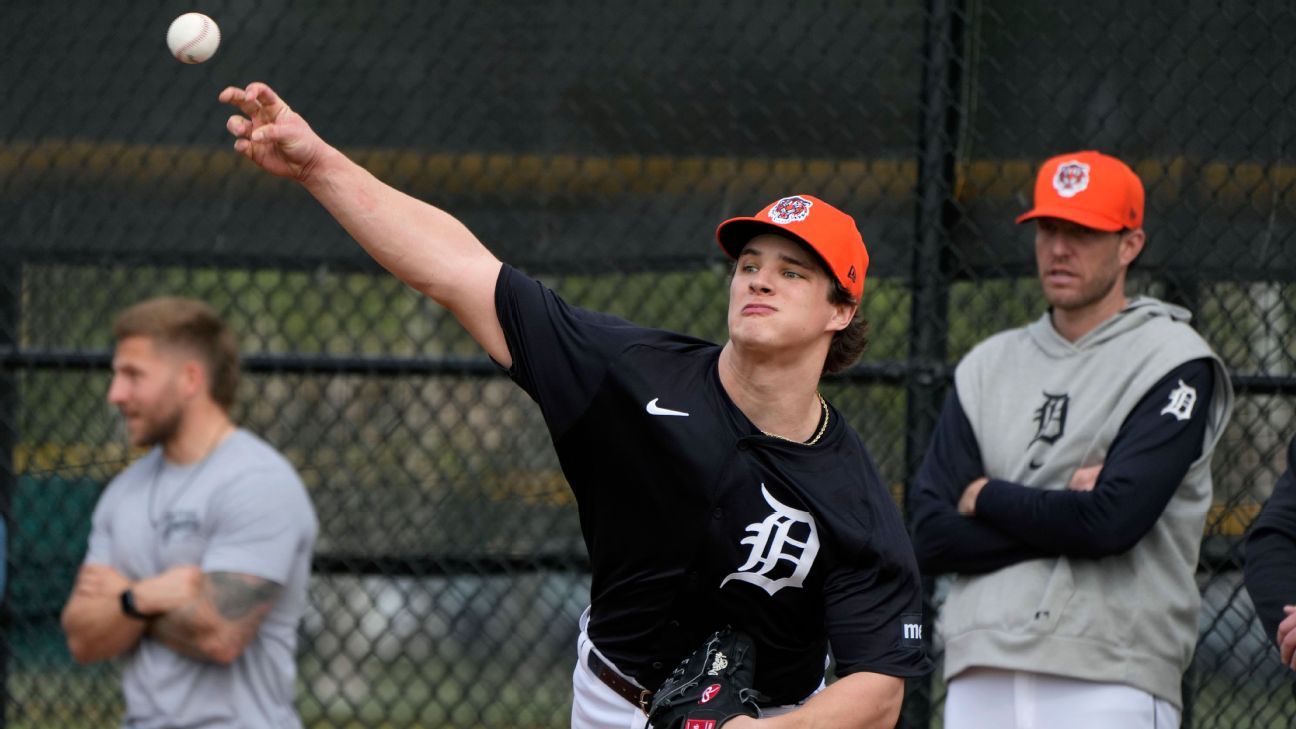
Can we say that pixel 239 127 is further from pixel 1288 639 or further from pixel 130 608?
pixel 1288 639

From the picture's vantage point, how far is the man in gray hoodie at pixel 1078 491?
3508 millimetres

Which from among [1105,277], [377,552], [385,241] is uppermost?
[385,241]

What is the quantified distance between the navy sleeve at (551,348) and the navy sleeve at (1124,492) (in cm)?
120

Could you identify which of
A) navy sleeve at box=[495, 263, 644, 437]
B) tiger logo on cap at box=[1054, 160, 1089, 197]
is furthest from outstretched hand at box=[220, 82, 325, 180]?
tiger logo on cap at box=[1054, 160, 1089, 197]

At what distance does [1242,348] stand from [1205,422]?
2.94 ft

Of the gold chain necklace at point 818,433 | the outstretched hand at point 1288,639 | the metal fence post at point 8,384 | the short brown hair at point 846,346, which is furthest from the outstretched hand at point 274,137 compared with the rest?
the metal fence post at point 8,384

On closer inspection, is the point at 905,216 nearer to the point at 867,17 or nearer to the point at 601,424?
the point at 867,17

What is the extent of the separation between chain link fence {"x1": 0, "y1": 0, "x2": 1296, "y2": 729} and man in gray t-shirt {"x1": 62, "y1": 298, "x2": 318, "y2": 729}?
1.98 ft

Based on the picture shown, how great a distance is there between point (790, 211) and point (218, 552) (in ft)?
6.00

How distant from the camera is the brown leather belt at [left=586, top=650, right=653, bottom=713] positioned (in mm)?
3025

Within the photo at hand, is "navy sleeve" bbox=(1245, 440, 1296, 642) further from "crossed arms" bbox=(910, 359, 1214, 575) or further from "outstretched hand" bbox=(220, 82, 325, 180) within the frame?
"outstretched hand" bbox=(220, 82, 325, 180)

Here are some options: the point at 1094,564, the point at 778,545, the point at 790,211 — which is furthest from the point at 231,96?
the point at 1094,564

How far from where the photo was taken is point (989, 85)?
14.7ft

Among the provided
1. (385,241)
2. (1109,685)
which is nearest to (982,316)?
(1109,685)
